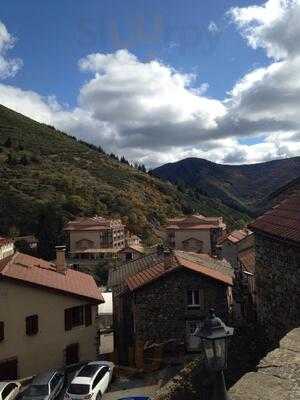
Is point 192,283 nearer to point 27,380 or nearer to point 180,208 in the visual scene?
point 27,380

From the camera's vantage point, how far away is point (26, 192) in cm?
10938

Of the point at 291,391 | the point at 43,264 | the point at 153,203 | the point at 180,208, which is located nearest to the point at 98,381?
the point at 43,264

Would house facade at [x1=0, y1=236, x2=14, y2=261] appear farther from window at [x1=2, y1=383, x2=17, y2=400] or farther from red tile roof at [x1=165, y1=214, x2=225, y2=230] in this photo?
window at [x1=2, y1=383, x2=17, y2=400]

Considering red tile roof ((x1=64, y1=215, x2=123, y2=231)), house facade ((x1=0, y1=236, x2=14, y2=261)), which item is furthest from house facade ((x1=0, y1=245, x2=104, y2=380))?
red tile roof ((x1=64, y1=215, x2=123, y2=231))

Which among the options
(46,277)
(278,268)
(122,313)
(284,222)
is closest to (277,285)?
(278,268)

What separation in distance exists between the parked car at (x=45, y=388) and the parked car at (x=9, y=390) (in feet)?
Answer: 2.65

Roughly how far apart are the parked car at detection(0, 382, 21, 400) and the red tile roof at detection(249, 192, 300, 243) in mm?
13427

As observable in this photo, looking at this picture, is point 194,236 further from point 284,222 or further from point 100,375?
point 284,222

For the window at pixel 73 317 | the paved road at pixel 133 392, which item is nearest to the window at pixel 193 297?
the paved road at pixel 133 392

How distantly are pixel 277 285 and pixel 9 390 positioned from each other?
45.4ft

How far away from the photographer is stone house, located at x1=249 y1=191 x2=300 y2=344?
15430 mm

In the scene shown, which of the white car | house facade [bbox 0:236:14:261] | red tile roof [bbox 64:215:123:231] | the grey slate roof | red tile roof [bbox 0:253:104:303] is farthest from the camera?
red tile roof [bbox 64:215:123:231]

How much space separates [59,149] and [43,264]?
130575 millimetres

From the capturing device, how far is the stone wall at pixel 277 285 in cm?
1541
